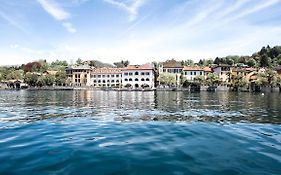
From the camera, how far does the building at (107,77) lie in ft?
509

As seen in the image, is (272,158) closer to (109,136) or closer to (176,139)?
(176,139)

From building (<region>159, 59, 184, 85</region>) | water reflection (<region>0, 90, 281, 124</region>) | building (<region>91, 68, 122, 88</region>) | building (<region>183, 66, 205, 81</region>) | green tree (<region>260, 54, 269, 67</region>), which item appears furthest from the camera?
green tree (<region>260, 54, 269, 67</region>)

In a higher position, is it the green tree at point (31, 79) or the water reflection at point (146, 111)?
the green tree at point (31, 79)

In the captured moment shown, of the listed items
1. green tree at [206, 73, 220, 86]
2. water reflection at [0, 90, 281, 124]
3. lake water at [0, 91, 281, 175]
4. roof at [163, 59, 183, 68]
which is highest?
roof at [163, 59, 183, 68]

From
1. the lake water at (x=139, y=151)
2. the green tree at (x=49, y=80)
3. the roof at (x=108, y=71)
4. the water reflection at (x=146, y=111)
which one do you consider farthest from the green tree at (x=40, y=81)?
the lake water at (x=139, y=151)

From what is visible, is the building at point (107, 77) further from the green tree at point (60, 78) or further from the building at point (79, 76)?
the green tree at point (60, 78)

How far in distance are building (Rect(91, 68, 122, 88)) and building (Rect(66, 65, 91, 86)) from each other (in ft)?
12.0

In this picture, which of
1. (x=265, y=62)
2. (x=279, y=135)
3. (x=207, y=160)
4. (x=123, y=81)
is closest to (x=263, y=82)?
(x=123, y=81)

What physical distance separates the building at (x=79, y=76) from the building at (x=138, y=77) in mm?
26557

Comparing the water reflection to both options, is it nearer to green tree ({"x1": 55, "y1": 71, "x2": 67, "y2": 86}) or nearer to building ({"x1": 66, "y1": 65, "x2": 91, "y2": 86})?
green tree ({"x1": 55, "y1": 71, "x2": 67, "y2": 86})

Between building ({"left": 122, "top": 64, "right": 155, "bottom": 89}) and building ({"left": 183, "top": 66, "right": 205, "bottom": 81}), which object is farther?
building ({"left": 122, "top": 64, "right": 155, "bottom": 89})

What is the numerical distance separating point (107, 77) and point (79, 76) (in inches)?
748

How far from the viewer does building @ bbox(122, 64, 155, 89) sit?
14300 cm

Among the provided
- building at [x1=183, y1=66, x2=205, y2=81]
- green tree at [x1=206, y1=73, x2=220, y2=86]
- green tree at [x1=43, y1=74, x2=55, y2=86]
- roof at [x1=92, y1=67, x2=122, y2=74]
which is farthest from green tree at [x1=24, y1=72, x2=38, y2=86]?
green tree at [x1=206, y1=73, x2=220, y2=86]
